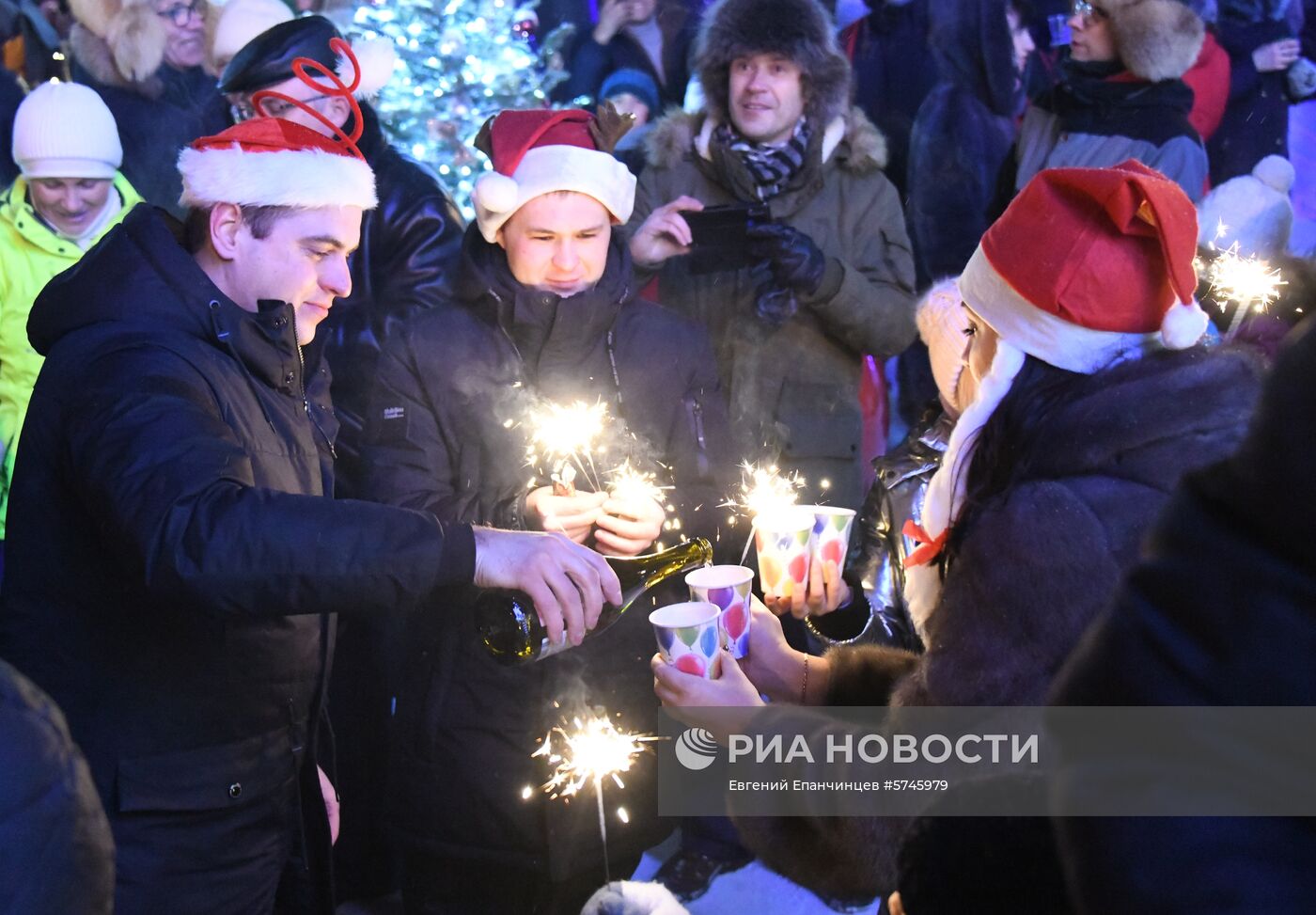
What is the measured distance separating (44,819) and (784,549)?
1.79 meters

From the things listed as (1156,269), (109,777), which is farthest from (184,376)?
(1156,269)

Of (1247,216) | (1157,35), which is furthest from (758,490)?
(1157,35)

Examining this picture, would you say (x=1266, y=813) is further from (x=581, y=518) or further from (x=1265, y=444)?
(x=581, y=518)

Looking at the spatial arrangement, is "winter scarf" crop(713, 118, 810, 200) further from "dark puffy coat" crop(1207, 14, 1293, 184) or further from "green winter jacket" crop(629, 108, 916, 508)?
"dark puffy coat" crop(1207, 14, 1293, 184)

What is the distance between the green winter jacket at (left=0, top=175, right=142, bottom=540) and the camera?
459 cm

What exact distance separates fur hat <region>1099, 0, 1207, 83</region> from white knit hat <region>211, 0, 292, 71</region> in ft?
12.9

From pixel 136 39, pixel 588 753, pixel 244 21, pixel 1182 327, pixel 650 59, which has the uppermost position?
pixel 1182 327

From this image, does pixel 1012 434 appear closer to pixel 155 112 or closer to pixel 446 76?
pixel 155 112

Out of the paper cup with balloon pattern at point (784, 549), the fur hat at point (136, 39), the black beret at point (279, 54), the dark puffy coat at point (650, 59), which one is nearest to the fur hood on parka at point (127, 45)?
the fur hat at point (136, 39)

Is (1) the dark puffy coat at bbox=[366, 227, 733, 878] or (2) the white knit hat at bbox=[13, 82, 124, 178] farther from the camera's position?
(2) the white knit hat at bbox=[13, 82, 124, 178]

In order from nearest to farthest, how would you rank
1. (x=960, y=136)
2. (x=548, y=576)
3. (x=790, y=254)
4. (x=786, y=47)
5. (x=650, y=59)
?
(x=548, y=576) < (x=790, y=254) < (x=786, y=47) < (x=960, y=136) < (x=650, y=59)

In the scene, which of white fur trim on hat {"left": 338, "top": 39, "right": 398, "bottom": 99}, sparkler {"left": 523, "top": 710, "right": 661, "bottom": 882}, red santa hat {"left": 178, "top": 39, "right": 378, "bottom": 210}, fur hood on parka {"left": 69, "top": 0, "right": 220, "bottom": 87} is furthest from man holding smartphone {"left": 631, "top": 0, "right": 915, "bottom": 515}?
fur hood on parka {"left": 69, "top": 0, "right": 220, "bottom": 87}

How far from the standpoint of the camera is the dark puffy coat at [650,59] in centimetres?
Result: 672

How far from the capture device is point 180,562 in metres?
1.88
